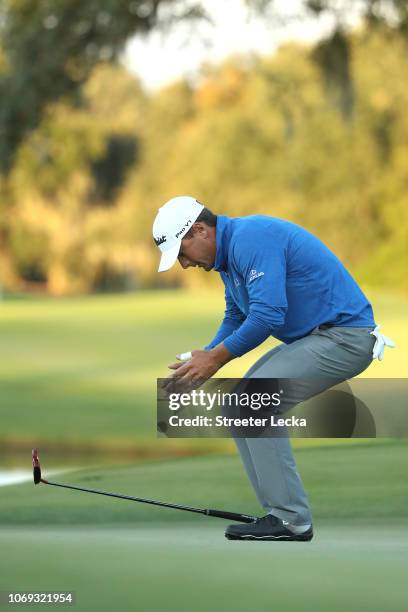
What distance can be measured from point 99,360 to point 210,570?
1926cm

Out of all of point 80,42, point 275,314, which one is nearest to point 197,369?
point 275,314

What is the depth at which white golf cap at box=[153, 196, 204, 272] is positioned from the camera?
14.5 feet

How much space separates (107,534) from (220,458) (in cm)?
446

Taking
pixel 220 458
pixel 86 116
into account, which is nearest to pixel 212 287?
pixel 86 116

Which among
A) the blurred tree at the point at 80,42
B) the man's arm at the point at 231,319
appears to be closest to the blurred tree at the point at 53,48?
the blurred tree at the point at 80,42

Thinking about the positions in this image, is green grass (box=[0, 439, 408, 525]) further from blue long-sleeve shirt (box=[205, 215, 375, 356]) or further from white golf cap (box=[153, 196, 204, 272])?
white golf cap (box=[153, 196, 204, 272])

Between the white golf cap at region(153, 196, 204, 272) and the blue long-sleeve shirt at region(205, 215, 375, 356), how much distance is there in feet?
0.33

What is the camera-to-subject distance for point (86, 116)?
5050cm

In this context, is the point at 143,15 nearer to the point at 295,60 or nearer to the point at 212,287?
the point at 295,60

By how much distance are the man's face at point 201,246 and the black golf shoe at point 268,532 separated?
0.91 m

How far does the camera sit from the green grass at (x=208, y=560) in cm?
368

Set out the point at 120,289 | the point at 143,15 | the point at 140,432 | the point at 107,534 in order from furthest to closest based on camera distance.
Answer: the point at 120,289 < the point at 143,15 < the point at 140,432 < the point at 107,534

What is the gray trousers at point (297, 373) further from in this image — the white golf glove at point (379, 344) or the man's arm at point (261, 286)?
the man's arm at point (261, 286)

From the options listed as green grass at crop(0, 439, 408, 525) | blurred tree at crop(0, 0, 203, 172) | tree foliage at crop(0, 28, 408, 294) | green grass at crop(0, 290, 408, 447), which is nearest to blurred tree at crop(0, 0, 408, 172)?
blurred tree at crop(0, 0, 203, 172)
